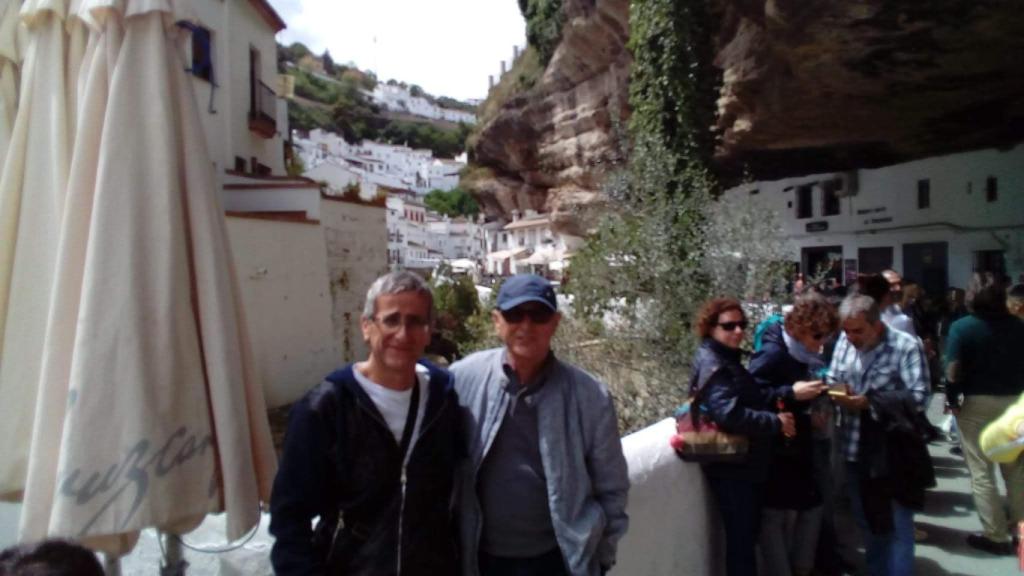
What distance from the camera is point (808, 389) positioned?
3.47 m

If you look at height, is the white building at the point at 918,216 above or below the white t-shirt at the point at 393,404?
above

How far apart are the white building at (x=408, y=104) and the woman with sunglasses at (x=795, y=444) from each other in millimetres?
127501

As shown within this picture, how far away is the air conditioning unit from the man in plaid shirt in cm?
1882

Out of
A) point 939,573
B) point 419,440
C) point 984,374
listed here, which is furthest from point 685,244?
point 419,440

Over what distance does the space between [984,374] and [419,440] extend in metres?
3.95

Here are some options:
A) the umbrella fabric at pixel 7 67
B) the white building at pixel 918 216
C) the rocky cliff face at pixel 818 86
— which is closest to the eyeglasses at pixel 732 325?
the umbrella fabric at pixel 7 67

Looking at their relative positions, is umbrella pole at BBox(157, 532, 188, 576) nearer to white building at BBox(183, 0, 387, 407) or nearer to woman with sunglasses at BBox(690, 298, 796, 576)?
woman with sunglasses at BBox(690, 298, 796, 576)

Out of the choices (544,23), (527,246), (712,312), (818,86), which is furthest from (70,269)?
(527,246)

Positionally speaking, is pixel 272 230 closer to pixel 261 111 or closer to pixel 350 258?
pixel 350 258

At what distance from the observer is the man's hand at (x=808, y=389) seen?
11.4ft

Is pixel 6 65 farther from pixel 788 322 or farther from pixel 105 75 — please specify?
pixel 788 322

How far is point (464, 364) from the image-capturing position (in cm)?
245

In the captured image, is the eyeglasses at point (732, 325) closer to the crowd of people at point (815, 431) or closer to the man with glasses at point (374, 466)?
the crowd of people at point (815, 431)

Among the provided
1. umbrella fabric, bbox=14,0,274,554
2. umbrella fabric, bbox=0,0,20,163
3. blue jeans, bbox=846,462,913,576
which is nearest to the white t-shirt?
umbrella fabric, bbox=14,0,274,554
